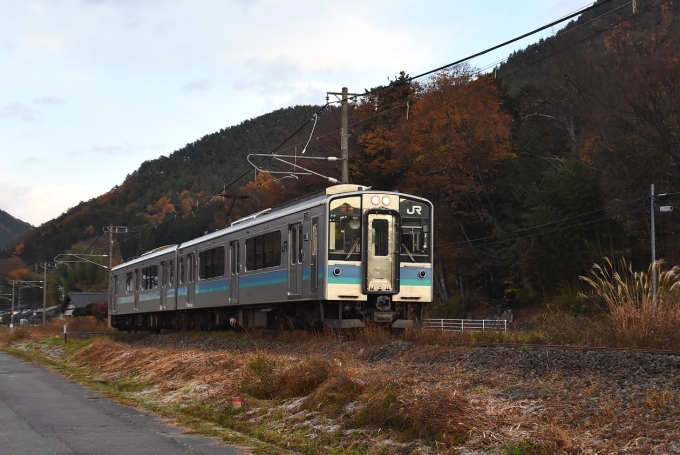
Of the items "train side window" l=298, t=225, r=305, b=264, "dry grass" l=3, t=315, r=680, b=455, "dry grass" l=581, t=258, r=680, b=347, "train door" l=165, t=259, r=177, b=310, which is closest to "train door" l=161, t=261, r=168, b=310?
"train door" l=165, t=259, r=177, b=310

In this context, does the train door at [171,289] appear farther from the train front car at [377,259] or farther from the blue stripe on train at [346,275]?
the blue stripe on train at [346,275]

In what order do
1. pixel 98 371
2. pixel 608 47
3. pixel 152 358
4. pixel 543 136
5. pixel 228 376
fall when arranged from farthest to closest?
1. pixel 543 136
2. pixel 608 47
3. pixel 98 371
4. pixel 152 358
5. pixel 228 376

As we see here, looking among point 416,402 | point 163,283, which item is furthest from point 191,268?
point 416,402

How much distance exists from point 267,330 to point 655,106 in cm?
2232

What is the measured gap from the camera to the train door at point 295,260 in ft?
64.2

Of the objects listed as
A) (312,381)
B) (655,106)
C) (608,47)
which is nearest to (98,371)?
(312,381)

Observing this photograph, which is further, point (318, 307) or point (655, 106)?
point (655, 106)

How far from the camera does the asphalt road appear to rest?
7.94m

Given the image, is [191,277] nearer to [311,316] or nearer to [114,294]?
[311,316]

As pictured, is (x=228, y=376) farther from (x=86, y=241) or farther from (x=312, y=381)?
(x=86, y=241)

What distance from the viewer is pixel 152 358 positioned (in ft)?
55.8

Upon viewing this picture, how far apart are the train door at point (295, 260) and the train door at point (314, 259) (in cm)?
51

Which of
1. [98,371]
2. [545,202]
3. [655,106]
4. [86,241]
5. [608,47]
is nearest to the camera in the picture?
[98,371]

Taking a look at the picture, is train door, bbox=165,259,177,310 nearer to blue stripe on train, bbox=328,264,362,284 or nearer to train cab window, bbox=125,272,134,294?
train cab window, bbox=125,272,134,294
